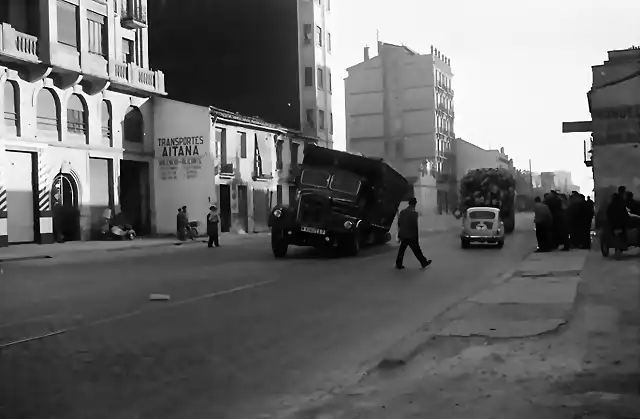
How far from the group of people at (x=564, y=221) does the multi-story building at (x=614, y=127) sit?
4186mm

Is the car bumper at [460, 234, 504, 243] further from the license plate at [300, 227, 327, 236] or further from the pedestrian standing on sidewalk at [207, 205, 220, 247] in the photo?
the pedestrian standing on sidewalk at [207, 205, 220, 247]

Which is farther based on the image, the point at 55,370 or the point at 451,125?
the point at 451,125

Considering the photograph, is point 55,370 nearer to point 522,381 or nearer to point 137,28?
point 522,381

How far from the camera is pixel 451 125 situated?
343 feet

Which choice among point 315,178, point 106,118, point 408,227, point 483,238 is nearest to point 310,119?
point 106,118

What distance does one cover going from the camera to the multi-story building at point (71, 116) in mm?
31859

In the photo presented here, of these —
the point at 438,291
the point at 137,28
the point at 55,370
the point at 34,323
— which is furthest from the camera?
the point at 137,28

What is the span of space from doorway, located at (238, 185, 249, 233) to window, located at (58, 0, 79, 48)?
16.0m

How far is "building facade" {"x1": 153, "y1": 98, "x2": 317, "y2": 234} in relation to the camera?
138 feet

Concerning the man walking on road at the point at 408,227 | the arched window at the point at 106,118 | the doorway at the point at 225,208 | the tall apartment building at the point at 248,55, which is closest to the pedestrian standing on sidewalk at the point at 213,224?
the arched window at the point at 106,118

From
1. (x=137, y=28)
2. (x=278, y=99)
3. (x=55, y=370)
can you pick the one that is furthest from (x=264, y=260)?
(x=278, y=99)

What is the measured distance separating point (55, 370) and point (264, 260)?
15093mm

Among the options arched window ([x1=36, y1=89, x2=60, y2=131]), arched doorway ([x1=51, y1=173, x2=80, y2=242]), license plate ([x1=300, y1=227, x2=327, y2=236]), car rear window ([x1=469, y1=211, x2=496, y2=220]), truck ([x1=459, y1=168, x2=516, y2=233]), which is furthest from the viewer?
truck ([x1=459, y1=168, x2=516, y2=233])

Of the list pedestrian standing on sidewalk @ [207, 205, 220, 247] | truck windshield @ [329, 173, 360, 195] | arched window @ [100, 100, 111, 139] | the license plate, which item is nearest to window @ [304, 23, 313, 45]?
arched window @ [100, 100, 111, 139]
